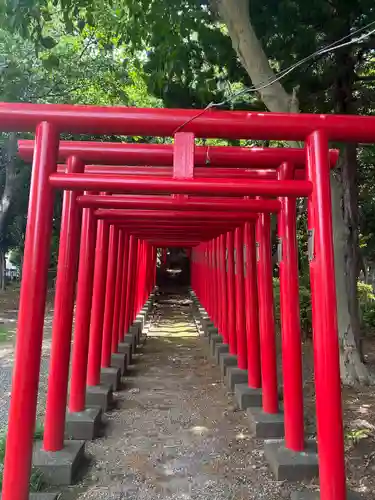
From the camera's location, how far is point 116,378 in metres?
5.63

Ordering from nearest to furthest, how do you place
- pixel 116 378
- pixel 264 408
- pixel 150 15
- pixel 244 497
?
pixel 244 497 → pixel 264 408 → pixel 150 15 → pixel 116 378

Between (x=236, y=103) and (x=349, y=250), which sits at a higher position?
(x=236, y=103)

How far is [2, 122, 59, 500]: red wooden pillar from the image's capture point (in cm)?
249

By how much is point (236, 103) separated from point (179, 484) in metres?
4.74

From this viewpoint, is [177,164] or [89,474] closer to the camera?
[177,164]

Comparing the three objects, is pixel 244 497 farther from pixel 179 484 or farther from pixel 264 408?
pixel 264 408

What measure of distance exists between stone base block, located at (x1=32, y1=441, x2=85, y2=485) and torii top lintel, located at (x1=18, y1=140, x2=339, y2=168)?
217 centimetres

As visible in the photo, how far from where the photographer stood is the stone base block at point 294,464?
328cm

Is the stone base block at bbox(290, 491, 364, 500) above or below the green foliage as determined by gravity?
below

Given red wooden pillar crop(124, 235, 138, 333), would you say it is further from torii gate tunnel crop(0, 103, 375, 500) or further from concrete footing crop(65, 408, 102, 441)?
concrete footing crop(65, 408, 102, 441)

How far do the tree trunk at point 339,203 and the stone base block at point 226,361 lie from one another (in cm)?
150

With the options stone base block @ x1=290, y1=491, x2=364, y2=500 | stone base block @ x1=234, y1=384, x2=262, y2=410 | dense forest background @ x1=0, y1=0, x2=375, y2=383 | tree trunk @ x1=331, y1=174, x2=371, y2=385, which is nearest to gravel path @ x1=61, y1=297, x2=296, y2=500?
stone base block @ x1=234, y1=384, x2=262, y2=410

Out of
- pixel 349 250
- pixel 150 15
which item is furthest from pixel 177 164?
pixel 349 250

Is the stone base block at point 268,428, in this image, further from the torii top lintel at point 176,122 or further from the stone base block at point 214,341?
the stone base block at point 214,341
